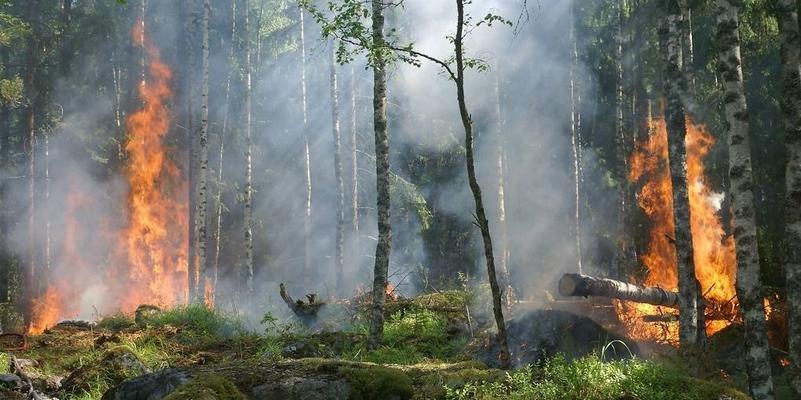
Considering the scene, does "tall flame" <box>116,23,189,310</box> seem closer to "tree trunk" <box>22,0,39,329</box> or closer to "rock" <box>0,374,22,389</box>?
"tree trunk" <box>22,0,39,329</box>

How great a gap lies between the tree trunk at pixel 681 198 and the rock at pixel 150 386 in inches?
339

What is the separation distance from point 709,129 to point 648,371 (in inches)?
603

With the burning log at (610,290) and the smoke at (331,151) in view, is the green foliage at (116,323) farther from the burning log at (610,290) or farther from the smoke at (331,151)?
the burning log at (610,290)

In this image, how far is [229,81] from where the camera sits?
31.2m

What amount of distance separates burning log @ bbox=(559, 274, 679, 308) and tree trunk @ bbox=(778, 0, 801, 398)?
484 cm

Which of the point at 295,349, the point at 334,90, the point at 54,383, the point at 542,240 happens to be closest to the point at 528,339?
the point at 295,349

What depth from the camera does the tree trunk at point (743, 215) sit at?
315 inches

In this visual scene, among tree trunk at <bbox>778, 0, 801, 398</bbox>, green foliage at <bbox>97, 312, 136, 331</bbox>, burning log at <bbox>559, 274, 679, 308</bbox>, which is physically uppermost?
tree trunk at <bbox>778, 0, 801, 398</bbox>

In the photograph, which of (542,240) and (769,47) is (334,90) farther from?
(769,47)

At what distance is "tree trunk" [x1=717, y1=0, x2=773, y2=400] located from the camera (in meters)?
8.01

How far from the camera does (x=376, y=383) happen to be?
516cm

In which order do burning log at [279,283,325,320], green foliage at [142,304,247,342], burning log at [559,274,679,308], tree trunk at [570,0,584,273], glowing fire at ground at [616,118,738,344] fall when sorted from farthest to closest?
tree trunk at [570,0,584,273]
burning log at [279,283,325,320]
green foliage at [142,304,247,342]
glowing fire at ground at [616,118,738,344]
burning log at [559,274,679,308]

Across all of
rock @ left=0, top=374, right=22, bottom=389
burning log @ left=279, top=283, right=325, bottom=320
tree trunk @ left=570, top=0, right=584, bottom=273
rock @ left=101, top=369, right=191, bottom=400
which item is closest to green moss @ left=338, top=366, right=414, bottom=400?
rock @ left=101, top=369, right=191, bottom=400

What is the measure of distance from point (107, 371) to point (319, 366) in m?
5.37
